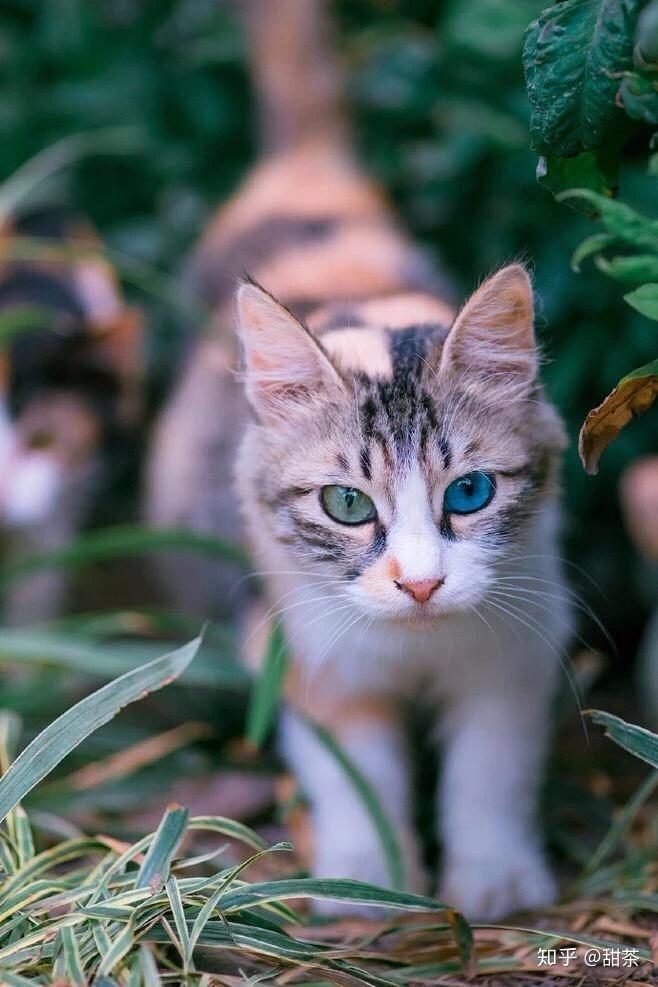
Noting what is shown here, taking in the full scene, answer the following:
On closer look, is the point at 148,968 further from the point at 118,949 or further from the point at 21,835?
the point at 21,835

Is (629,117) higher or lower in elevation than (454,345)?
higher

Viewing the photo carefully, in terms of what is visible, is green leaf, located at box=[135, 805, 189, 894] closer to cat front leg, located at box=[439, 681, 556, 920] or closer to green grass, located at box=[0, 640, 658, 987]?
green grass, located at box=[0, 640, 658, 987]

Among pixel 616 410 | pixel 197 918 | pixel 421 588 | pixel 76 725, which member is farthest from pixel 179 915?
pixel 616 410

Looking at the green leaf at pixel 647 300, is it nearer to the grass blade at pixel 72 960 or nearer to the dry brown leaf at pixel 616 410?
the dry brown leaf at pixel 616 410

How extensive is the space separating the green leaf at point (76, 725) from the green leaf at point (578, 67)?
0.90 m

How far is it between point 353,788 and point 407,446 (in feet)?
2.41

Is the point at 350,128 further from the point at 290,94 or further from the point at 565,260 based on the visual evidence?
the point at 565,260

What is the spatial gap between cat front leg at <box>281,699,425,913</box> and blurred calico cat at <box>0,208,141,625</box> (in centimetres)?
107

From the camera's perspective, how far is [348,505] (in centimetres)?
161

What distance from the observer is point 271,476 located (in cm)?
174

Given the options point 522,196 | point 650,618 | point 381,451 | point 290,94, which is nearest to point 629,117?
point 381,451

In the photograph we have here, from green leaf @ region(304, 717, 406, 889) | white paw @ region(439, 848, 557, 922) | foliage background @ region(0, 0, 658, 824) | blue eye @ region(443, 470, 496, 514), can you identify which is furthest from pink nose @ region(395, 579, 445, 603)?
foliage background @ region(0, 0, 658, 824)

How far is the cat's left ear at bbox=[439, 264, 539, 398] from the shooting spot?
1.54m

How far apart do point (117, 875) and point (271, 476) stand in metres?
0.68
